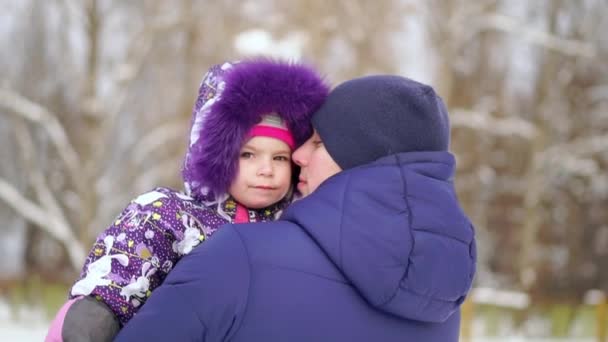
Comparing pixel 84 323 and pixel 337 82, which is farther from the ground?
pixel 84 323

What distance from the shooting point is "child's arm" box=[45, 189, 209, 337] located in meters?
1.84

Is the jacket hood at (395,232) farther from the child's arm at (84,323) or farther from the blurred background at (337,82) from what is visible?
the blurred background at (337,82)

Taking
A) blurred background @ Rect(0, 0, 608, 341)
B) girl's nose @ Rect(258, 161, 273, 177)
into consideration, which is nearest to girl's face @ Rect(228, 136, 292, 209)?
Result: girl's nose @ Rect(258, 161, 273, 177)

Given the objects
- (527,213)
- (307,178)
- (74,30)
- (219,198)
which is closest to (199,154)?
(219,198)

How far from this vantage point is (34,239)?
1691 cm

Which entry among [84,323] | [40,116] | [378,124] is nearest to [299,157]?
[378,124]

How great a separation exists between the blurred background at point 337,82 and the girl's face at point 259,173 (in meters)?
8.01

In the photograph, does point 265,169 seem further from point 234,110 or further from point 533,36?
point 533,36

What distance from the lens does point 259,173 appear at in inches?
83.7

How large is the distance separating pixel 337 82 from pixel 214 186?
1131cm

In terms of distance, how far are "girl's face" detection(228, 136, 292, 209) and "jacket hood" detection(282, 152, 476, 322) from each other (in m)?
0.36

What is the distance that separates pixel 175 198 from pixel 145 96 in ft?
45.7

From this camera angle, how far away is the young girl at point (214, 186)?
1854mm

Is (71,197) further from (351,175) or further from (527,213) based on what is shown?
(351,175)
